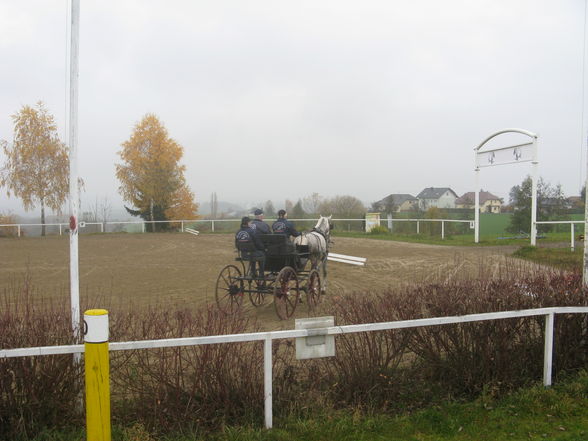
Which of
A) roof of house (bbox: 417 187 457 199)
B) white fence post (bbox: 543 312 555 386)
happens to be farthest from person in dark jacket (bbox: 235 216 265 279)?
roof of house (bbox: 417 187 457 199)

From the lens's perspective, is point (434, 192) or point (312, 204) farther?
point (434, 192)

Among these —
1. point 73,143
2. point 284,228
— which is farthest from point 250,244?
point 73,143

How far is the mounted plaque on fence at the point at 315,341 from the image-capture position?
147 inches

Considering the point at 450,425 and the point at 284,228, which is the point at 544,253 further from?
the point at 450,425

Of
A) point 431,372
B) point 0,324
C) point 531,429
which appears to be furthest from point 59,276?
point 531,429

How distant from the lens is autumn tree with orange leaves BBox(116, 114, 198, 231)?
128 ft

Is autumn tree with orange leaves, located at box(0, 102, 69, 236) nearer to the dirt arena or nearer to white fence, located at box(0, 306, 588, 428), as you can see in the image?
the dirt arena

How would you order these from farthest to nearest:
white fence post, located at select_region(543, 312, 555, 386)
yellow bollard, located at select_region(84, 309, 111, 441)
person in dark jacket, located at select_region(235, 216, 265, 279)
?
person in dark jacket, located at select_region(235, 216, 265, 279)
white fence post, located at select_region(543, 312, 555, 386)
yellow bollard, located at select_region(84, 309, 111, 441)

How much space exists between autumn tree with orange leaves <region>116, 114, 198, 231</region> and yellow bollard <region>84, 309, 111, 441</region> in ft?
121

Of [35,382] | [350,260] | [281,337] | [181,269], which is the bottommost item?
[181,269]

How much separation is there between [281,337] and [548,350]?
249 cm

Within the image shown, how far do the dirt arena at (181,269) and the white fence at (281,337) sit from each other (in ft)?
6.71

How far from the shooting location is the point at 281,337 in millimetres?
3600

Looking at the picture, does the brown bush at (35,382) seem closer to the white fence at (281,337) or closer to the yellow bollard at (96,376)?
the white fence at (281,337)
